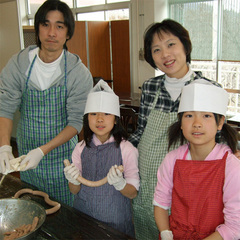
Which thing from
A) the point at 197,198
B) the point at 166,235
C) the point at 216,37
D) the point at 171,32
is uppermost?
the point at 216,37

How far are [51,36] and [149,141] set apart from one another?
794 mm

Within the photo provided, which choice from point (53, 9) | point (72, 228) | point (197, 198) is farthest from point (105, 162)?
point (53, 9)

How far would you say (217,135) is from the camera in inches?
54.2

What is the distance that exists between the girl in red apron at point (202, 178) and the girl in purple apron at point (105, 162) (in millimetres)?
238

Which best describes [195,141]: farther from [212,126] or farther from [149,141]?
[149,141]

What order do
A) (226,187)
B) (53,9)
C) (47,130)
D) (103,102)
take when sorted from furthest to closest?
(47,130) → (53,9) → (103,102) → (226,187)

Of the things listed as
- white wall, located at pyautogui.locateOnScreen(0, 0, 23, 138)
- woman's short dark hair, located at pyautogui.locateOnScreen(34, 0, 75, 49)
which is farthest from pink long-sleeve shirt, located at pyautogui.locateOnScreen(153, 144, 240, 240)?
white wall, located at pyautogui.locateOnScreen(0, 0, 23, 138)

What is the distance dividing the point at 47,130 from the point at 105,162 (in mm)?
529

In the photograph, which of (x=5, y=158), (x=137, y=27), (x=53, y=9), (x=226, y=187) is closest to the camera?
(x=226, y=187)

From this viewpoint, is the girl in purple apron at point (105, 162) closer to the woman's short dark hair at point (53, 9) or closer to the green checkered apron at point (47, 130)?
the green checkered apron at point (47, 130)

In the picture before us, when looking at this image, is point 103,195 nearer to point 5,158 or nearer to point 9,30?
point 5,158

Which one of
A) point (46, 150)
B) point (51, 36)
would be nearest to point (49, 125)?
point (46, 150)

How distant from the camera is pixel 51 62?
187 cm

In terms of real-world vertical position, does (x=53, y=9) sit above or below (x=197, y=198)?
above
